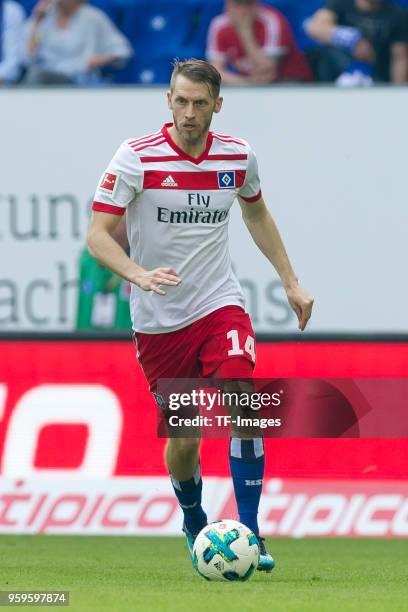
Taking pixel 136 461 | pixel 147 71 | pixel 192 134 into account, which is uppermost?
pixel 192 134

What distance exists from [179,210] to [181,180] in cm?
14

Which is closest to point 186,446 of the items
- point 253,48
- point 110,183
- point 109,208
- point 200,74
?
point 109,208

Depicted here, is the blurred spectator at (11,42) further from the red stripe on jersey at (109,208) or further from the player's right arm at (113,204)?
the red stripe on jersey at (109,208)

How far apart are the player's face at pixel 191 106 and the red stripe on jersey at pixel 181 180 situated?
0.60 ft

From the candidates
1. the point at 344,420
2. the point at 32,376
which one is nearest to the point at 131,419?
the point at 32,376

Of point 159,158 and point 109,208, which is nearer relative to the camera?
point 109,208

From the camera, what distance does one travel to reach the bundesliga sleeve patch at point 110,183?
274 inches

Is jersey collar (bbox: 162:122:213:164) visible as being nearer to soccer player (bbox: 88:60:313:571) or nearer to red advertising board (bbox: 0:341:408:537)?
soccer player (bbox: 88:60:313:571)

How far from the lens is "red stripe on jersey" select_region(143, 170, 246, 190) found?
7043mm

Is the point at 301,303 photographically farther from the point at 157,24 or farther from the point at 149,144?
the point at 157,24

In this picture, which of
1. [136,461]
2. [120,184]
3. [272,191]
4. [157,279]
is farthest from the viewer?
[272,191]

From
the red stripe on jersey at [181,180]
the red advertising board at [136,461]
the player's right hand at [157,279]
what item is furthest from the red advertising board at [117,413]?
the player's right hand at [157,279]

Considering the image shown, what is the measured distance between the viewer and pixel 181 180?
707 cm

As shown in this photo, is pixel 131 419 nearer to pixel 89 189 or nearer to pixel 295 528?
pixel 295 528
